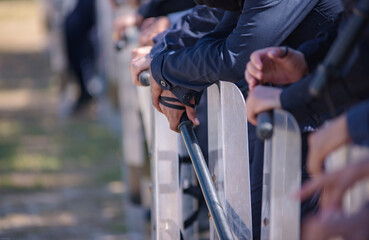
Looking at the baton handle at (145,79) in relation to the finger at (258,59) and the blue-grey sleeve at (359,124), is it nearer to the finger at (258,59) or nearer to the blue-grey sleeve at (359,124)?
the finger at (258,59)

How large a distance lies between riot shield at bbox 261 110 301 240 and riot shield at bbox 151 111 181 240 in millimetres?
1084

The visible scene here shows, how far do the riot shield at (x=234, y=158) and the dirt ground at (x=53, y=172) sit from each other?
2890 mm

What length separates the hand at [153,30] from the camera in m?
3.69

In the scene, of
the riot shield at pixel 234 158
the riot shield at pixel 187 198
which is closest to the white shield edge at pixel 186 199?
the riot shield at pixel 187 198

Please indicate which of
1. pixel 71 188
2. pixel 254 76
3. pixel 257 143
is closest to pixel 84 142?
pixel 71 188

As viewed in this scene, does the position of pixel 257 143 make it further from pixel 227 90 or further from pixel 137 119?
pixel 137 119

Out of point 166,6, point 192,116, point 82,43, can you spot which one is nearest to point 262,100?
point 192,116

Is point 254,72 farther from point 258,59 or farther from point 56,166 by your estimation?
point 56,166

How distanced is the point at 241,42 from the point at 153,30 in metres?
1.53

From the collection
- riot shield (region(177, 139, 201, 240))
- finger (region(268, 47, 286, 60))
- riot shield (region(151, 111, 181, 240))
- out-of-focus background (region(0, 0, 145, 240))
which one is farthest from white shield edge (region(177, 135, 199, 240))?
out-of-focus background (region(0, 0, 145, 240))

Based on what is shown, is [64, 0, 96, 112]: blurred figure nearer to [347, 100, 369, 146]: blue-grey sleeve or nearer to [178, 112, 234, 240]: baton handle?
[178, 112, 234, 240]: baton handle

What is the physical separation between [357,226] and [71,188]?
5331 millimetres

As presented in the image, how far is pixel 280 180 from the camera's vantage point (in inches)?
73.3

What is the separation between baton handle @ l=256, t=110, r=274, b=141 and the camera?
5.88 ft
